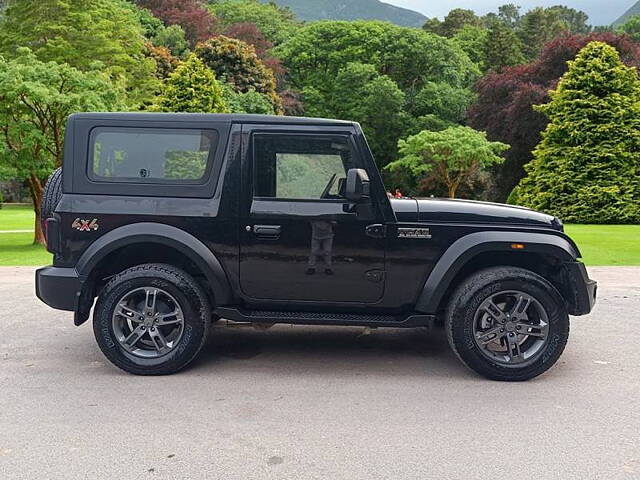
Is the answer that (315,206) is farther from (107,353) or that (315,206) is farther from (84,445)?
(84,445)

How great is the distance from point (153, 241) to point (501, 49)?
1941 inches

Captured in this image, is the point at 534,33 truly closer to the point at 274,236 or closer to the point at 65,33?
the point at 65,33

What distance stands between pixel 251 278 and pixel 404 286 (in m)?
1.24

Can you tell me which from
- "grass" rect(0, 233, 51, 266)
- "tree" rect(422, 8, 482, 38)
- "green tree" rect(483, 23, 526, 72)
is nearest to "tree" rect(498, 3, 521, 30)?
"tree" rect(422, 8, 482, 38)

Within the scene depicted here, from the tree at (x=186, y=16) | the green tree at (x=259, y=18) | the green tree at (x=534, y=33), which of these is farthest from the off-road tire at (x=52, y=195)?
the green tree at (x=259, y=18)

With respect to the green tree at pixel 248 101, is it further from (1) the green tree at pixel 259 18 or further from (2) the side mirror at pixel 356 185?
(2) the side mirror at pixel 356 185

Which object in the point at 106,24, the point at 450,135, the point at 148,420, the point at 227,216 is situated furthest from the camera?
the point at 450,135

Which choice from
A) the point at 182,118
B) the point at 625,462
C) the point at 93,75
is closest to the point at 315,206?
the point at 182,118

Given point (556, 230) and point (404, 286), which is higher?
point (556, 230)

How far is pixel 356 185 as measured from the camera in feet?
15.5

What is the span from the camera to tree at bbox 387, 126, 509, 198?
29.0 m

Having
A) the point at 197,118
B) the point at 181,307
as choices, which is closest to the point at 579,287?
the point at 181,307

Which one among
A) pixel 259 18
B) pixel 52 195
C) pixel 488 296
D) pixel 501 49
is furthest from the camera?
pixel 259 18

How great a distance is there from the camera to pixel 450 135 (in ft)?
97.5
